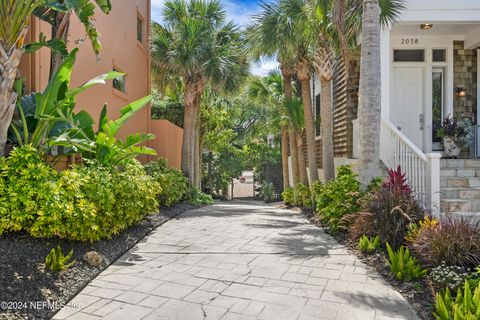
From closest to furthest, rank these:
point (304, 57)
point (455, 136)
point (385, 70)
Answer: point (385, 70) < point (455, 136) < point (304, 57)

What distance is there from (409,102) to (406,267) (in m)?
7.35

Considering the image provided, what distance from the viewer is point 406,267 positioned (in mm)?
4668

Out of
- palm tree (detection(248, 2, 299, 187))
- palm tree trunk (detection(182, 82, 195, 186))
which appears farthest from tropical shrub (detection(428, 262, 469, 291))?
palm tree trunk (detection(182, 82, 195, 186))

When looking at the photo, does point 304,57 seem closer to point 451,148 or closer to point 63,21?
point 451,148

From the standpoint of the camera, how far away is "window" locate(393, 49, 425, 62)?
10977 mm

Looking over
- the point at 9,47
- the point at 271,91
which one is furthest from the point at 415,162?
the point at 271,91

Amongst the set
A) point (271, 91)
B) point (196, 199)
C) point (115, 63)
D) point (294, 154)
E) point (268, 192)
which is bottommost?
point (268, 192)

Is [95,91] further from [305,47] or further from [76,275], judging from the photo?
[305,47]

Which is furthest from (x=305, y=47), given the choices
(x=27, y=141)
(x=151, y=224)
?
(x=27, y=141)

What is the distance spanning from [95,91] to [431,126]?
8.68 metres

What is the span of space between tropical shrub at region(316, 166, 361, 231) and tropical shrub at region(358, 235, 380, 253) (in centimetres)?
141

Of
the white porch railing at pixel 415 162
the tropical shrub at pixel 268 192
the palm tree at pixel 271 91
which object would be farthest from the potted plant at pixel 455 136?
the tropical shrub at pixel 268 192

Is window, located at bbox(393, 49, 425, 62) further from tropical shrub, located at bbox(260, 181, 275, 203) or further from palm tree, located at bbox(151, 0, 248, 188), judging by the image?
tropical shrub, located at bbox(260, 181, 275, 203)

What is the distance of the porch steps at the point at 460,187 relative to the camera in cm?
733
